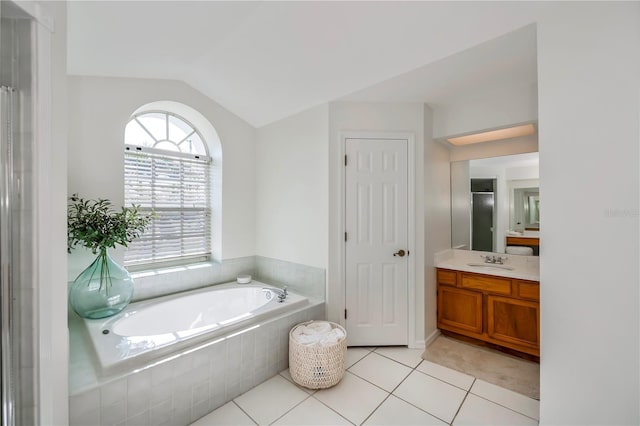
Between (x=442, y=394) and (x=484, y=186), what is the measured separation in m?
2.13

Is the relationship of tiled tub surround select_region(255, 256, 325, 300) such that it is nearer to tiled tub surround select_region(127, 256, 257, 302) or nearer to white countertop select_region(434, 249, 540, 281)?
tiled tub surround select_region(127, 256, 257, 302)

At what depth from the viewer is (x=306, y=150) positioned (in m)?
2.81

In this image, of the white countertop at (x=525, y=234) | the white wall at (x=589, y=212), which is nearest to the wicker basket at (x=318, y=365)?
the white wall at (x=589, y=212)

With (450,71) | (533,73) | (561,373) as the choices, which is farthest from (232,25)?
(561,373)

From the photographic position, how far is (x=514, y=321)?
242 centimetres

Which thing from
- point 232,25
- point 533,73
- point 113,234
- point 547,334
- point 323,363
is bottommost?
point 323,363

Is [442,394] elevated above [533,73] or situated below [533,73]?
below

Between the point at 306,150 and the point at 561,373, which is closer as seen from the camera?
the point at 561,373

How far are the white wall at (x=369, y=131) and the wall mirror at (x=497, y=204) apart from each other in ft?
2.43

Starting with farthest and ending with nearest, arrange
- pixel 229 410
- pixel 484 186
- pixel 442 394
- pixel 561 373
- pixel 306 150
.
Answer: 1. pixel 484 186
2. pixel 306 150
3. pixel 442 394
4. pixel 229 410
5. pixel 561 373

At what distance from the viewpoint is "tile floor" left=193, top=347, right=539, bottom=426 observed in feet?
5.67

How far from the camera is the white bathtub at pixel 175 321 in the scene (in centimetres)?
160

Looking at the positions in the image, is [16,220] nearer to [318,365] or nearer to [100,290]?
[100,290]

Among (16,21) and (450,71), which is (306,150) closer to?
(450,71)
